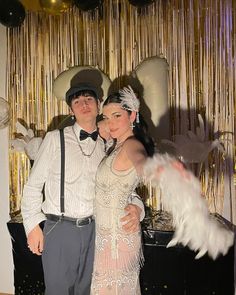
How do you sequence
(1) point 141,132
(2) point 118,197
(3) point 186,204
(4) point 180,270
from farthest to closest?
(4) point 180,270
(1) point 141,132
(2) point 118,197
(3) point 186,204

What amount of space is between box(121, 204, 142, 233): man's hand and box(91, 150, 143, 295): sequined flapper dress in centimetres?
2

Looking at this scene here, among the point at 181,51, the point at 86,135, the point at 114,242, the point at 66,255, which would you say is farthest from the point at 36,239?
the point at 181,51

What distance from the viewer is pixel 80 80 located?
2227mm

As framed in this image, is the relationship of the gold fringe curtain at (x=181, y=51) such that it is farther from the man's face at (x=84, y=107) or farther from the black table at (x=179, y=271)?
the man's face at (x=84, y=107)

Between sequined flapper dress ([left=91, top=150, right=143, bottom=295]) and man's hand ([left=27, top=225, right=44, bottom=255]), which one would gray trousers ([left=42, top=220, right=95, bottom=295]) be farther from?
sequined flapper dress ([left=91, top=150, right=143, bottom=295])

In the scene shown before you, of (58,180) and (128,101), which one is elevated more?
(128,101)

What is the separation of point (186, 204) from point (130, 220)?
38 centimetres

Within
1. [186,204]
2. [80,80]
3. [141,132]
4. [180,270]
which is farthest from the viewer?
[80,80]

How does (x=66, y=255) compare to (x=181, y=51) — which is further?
(x=181, y=51)

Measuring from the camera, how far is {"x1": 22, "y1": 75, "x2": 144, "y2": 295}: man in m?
1.73

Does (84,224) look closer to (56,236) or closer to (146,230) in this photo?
(56,236)

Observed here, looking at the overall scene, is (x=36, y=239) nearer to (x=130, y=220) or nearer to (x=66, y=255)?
(x=66, y=255)

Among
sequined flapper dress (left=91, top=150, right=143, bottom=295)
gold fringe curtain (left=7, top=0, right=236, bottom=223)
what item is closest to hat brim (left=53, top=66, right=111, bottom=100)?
gold fringe curtain (left=7, top=0, right=236, bottom=223)

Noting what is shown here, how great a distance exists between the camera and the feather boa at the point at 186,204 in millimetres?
1219
